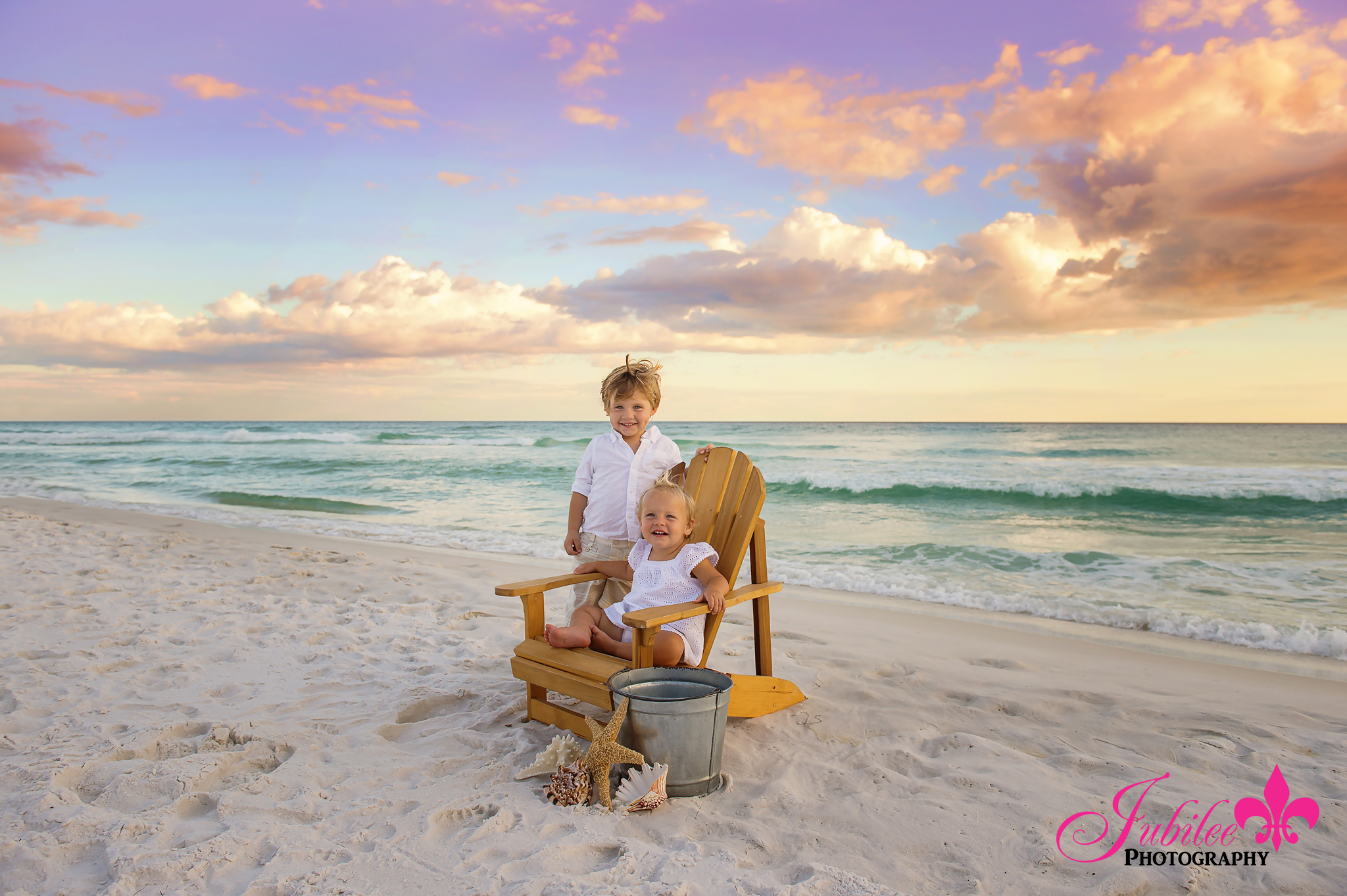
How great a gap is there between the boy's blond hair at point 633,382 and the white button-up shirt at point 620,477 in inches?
7.8

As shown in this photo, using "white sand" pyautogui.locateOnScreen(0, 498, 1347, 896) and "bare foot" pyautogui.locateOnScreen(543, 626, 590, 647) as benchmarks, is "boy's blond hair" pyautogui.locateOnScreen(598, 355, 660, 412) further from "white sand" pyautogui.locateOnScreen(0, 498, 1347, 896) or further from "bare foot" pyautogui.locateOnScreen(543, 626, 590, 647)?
"white sand" pyautogui.locateOnScreen(0, 498, 1347, 896)

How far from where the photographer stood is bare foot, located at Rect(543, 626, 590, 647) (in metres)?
3.03

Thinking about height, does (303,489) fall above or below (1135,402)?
below

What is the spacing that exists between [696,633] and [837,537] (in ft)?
22.5

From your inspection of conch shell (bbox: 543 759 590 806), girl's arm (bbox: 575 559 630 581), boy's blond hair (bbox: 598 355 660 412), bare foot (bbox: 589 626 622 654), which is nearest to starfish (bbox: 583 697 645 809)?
conch shell (bbox: 543 759 590 806)

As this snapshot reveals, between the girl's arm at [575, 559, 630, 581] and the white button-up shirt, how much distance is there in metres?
0.16

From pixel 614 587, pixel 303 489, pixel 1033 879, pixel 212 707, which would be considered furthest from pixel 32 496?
pixel 1033 879

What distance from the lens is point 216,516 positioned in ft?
36.8

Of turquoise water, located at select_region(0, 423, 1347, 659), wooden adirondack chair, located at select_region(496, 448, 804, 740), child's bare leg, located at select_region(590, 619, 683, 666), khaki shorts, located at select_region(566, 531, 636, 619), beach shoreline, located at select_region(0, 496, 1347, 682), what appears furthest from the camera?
turquoise water, located at select_region(0, 423, 1347, 659)

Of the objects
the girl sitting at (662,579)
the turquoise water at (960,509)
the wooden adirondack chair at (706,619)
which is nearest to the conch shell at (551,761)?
the wooden adirondack chair at (706,619)

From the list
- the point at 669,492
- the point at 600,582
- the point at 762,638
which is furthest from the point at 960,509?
the point at 669,492

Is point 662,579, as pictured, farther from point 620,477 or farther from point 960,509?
point 960,509

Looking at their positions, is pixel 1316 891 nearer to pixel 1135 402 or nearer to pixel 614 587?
pixel 614 587

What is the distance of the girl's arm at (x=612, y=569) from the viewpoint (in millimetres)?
3455
